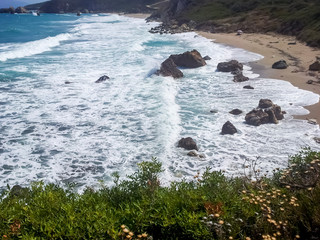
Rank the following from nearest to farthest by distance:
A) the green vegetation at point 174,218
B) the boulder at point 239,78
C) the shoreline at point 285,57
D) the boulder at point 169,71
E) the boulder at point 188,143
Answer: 1. the green vegetation at point 174,218
2. the boulder at point 188,143
3. the shoreline at point 285,57
4. the boulder at point 239,78
5. the boulder at point 169,71

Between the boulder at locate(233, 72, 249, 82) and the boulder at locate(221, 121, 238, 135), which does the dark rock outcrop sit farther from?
the boulder at locate(233, 72, 249, 82)

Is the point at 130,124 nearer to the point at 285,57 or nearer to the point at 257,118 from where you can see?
the point at 257,118

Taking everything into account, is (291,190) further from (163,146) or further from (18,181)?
(18,181)

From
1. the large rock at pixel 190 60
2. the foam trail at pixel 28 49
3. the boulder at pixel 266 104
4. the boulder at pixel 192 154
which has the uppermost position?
the boulder at pixel 266 104

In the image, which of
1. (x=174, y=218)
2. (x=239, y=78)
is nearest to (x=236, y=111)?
(x=239, y=78)

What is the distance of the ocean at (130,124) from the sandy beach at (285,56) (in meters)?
1.13

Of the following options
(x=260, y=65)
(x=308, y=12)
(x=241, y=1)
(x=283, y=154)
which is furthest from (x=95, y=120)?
(x=241, y=1)

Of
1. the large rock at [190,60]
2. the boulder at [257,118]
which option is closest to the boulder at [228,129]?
the boulder at [257,118]

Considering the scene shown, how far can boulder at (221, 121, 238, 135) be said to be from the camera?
14906 mm

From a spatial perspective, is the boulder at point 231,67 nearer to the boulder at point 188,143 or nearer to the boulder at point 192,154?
the boulder at point 188,143

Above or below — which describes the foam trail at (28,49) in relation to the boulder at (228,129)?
below

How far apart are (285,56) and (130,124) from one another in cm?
2429

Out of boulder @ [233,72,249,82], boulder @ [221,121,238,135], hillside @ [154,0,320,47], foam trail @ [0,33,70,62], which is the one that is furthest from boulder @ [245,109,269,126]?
foam trail @ [0,33,70,62]

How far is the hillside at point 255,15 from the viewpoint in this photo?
4575 cm
